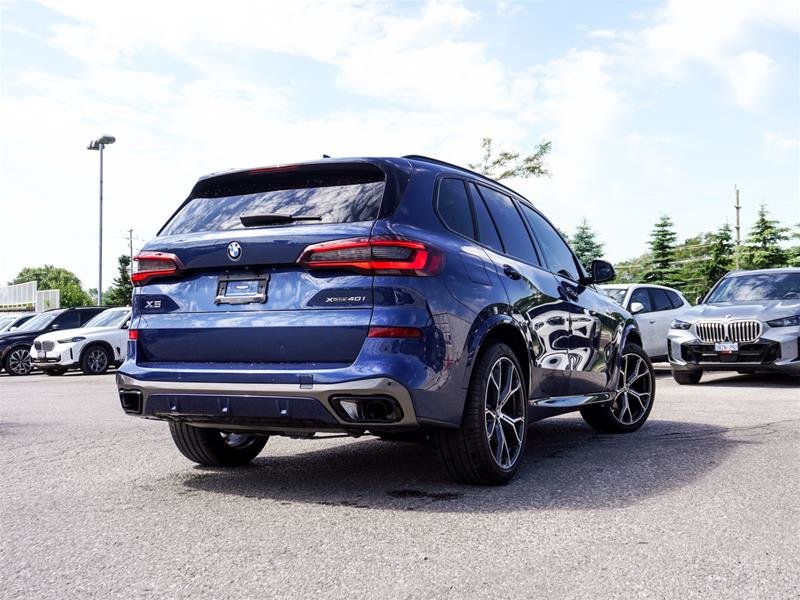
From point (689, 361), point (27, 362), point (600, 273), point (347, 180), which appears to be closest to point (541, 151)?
point (27, 362)

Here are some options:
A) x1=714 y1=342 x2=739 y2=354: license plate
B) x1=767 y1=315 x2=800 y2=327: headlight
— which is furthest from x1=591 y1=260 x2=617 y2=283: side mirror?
x1=767 y1=315 x2=800 y2=327: headlight

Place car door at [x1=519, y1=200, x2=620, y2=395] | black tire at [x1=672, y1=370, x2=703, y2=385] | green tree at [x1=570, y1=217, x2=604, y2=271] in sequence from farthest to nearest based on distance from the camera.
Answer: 1. green tree at [x1=570, y1=217, x2=604, y2=271]
2. black tire at [x1=672, y1=370, x2=703, y2=385]
3. car door at [x1=519, y1=200, x2=620, y2=395]

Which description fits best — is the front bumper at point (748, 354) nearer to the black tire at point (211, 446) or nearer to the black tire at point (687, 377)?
the black tire at point (687, 377)

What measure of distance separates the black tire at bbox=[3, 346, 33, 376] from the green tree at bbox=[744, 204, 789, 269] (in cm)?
4831

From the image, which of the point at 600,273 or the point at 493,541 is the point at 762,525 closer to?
the point at 493,541

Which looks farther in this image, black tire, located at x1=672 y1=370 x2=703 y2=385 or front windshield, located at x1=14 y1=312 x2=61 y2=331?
front windshield, located at x1=14 y1=312 x2=61 y2=331

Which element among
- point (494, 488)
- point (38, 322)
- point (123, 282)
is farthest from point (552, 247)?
point (123, 282)

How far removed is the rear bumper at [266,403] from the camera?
427cm

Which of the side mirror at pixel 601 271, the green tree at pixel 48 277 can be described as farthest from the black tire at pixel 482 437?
the green tree at pixel 48 277

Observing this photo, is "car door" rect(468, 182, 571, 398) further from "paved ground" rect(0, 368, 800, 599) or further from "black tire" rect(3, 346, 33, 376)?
"black tire" rect(3, 346, 33, 376)

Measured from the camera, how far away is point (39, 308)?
50.0 meters

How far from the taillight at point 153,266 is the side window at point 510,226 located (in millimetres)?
2018

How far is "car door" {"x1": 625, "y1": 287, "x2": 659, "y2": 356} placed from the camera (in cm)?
1539

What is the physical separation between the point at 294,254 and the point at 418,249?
0.64 meters
